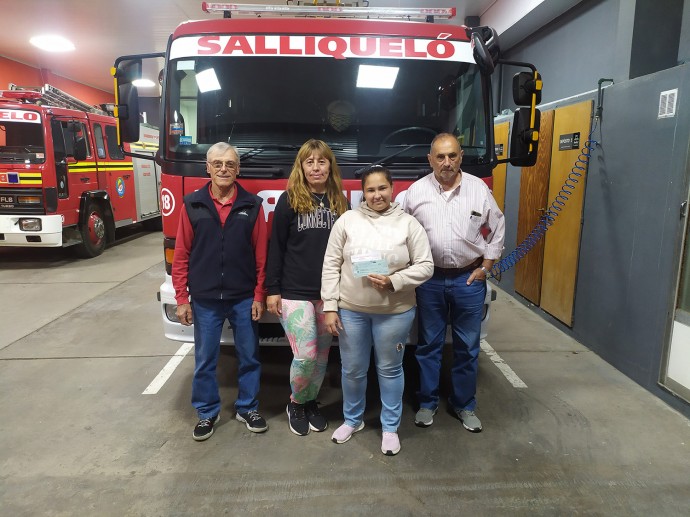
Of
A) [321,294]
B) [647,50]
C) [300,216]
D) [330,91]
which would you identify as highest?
[647,50]

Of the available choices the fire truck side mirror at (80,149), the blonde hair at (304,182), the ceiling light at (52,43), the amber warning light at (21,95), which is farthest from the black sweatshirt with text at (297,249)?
the ceiling light at (52,43)

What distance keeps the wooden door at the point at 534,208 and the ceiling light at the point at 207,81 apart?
3.67 m

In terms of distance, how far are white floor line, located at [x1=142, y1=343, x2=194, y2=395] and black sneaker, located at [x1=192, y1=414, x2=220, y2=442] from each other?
32.1 inches

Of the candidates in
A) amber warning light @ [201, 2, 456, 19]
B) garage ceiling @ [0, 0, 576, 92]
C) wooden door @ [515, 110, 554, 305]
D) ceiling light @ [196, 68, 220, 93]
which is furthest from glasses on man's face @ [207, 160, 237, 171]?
garage ceiling @ [0, 0, 576, 92]

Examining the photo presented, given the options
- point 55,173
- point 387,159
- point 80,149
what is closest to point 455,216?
point 387,159

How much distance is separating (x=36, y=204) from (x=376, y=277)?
22.8ft

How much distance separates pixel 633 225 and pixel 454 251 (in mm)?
1983

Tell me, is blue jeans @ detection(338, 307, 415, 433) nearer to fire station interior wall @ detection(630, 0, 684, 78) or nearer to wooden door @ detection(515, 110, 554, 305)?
fire station interior wall @ detection(630, 0, 684, 78)

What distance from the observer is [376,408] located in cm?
340

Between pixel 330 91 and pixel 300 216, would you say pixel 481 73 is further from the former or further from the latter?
pixel 300 216

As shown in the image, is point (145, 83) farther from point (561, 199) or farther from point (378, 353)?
point (378, 353)

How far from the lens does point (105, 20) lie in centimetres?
1023

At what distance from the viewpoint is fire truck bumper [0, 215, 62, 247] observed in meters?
7.45

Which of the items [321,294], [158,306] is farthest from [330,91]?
[158,306]
